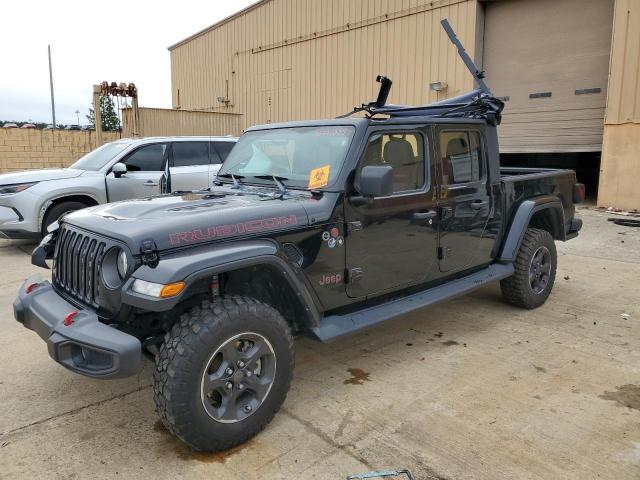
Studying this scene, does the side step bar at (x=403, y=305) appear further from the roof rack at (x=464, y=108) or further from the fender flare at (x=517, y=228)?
the roof rack at (x=464, y=108)

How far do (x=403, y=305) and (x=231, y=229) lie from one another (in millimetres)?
1531

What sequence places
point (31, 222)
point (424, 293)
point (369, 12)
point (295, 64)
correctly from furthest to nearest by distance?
point (295, 64)
point (369, 12)
point (31, 222)
point (424, 293)

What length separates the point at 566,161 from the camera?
52.3ft

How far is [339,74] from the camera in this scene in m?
15.8

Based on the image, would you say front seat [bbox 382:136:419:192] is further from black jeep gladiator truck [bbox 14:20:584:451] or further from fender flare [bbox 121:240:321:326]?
fender flare [bbox 121:240:321:326]

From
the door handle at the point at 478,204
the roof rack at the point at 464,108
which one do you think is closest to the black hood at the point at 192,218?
the roof rack at the point at 464,108

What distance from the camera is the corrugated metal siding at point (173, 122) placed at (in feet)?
48.4

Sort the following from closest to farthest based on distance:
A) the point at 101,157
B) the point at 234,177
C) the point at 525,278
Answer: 1. the point at 234,177
2. the point at 525,278
3. the point at 101,157

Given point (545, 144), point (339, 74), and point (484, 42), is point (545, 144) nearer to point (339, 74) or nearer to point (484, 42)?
point (484, 42)

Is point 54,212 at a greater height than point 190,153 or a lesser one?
lesser

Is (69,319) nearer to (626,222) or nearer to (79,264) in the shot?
(79,264)

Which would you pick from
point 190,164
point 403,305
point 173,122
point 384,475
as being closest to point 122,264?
point 384,475

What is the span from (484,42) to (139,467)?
12868 mm

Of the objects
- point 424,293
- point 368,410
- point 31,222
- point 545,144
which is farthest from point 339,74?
point 368,410
